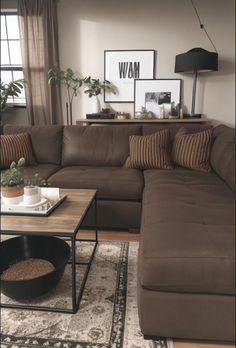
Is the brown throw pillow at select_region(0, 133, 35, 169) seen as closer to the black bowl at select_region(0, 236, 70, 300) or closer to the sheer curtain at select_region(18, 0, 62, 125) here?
the black bowl at select_region(0, 236, 70, 300)

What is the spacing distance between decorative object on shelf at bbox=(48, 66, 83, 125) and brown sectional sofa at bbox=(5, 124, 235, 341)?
1499mm

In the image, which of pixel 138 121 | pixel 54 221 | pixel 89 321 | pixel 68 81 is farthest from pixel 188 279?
pixel 68 81

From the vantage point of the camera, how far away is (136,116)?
12.0 ft

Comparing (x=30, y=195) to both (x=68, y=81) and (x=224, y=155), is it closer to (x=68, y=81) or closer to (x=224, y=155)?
(x=224, y=155)

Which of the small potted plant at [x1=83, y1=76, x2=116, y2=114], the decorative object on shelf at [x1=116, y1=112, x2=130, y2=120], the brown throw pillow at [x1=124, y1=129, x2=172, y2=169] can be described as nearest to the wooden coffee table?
the brown throw pillow at [x1=124, y1=129, x2=172, y2=169]

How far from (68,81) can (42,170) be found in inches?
70.6

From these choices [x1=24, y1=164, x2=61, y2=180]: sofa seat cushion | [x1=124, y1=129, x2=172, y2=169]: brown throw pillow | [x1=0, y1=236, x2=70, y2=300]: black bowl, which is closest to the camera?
[x1=0, y1=236, x2=70, y2=300]: black bowl

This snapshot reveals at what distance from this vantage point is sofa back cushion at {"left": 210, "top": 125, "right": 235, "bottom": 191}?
5.92ft

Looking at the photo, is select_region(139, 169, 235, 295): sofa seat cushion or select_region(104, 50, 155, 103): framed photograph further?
select_region(104, 50, 155, 103): framed photograph

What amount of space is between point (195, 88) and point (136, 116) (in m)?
0.80

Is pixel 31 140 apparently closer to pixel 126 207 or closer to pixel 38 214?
pixel 126 207

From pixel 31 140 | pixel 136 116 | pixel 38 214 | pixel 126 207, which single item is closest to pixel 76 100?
pixel 136 116

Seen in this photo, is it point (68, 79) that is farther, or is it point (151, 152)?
point (68, 79)

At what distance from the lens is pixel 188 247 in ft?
3.50
